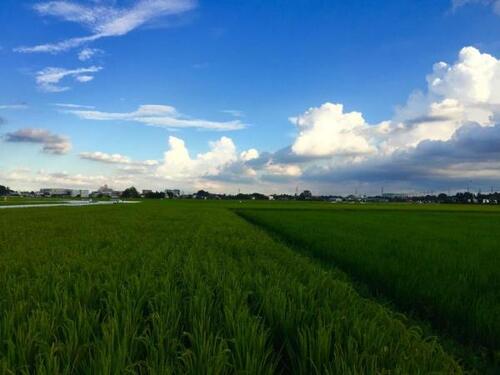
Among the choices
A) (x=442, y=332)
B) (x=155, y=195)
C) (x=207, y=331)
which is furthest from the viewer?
(x=155, y=195)

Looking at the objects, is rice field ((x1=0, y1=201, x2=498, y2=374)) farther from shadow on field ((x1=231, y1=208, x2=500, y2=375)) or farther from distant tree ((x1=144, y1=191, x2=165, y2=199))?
distant tree ((x1=144, y1=191, x2=165, y2=199))

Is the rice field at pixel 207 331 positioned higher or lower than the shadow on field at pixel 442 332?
higher

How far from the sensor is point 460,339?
5.26 metres

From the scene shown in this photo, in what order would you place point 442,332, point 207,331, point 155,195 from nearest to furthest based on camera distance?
point 207,331 → point 442,332 → point 155,195

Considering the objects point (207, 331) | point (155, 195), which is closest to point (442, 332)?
point (207, 331)

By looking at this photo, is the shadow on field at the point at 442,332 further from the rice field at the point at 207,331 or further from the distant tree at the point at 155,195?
the distant tree at the point at 155,195

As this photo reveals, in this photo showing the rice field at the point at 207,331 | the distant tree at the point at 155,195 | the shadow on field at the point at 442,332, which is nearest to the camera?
the rice field at the point at 207,331

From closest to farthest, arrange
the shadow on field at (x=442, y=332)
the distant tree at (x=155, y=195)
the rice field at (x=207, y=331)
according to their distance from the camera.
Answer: the rice field at (x=207, y=331) → the shadow on field at (x=442, y=332) → the distant tree at (x=155, y=195)

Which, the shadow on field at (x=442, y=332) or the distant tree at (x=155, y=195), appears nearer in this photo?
the shadow on field at (x=442, y=332)

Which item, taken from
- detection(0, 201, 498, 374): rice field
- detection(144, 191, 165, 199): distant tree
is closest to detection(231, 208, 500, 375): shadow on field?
detection(0, 201, 498, 374): rice field

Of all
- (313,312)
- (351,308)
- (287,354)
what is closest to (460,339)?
(351,308)

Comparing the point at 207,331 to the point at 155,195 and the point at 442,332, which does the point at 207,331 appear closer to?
the point at 442,332

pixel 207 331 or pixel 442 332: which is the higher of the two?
pixel 207 331

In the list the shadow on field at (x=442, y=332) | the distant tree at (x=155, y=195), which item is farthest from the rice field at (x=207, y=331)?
the distant tree at (x=155, y=195)
